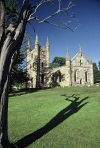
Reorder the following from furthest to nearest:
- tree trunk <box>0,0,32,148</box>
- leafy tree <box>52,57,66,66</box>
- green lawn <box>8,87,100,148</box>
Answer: leafy tree <box>52,57,66,66</box>, green lawn <box>8,87,100,148</box>, tree trunk <box>0,0,32,148</box>

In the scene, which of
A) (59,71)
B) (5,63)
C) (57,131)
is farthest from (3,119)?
(59,71)

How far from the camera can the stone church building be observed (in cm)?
4991

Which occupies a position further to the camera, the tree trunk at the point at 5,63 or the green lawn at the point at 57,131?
the green lawn at the point at 57,131

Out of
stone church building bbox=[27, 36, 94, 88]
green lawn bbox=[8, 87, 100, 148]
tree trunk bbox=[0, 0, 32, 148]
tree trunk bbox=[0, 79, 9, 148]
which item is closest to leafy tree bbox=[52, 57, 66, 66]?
stone church building bbox=[27, 36, 94, 88]

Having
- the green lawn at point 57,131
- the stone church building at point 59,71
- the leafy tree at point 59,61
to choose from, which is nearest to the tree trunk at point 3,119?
the green lawn at point 57,131

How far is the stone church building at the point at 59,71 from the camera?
4991 centimetres

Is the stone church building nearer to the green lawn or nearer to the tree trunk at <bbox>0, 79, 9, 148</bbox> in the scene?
the green lawn

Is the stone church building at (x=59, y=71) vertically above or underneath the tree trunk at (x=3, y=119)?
above

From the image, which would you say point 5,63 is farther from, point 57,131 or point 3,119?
point 57,131

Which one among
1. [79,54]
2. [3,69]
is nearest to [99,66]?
[79,54]

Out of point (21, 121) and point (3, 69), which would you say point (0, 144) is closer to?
point (3, 69)

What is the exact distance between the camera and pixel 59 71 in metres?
53.4

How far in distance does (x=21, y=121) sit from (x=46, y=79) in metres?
46.3

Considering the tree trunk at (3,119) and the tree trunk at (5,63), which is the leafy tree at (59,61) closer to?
the tree trunk at (5,63)
